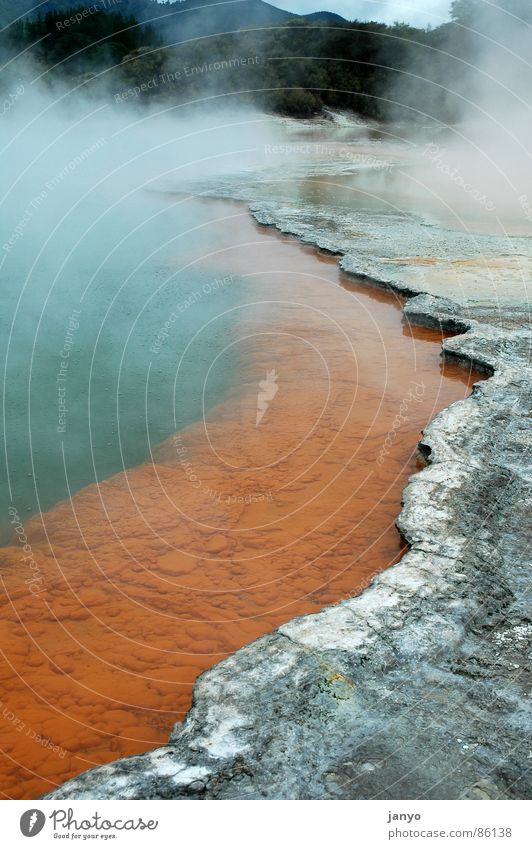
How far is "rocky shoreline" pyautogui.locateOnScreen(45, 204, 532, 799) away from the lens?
105 inches

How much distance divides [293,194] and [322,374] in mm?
10138

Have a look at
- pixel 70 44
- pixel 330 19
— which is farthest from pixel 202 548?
pixel 330 19

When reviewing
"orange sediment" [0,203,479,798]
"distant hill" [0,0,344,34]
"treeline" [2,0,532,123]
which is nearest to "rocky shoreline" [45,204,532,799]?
"orange sediment" [0,203,479,798]

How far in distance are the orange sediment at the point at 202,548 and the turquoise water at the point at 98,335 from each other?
374 millimetres

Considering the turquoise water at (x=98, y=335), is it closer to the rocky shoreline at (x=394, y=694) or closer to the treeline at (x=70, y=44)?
the rocky shoreline at (x=394, y=694)

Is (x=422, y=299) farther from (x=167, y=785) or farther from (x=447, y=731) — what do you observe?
(x=167, y=785)

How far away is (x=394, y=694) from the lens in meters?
3.06

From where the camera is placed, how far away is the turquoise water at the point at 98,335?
6.07 metres

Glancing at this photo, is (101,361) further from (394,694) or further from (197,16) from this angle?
(197,16)

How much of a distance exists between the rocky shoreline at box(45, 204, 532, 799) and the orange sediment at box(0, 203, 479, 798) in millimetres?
539

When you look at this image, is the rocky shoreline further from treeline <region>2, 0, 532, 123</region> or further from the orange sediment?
treeline <region>2, 0, 532, 123</region>

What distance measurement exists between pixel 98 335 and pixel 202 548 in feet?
15.2

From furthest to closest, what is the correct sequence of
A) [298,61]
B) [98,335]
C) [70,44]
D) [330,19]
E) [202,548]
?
[330,19] → [298,61] → [70,44] → [98,335] → [202,548]

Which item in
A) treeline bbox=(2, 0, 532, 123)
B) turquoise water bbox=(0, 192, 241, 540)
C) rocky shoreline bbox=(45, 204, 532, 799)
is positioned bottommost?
rocky shoreline bbox=(45, 204, 532, 799)
